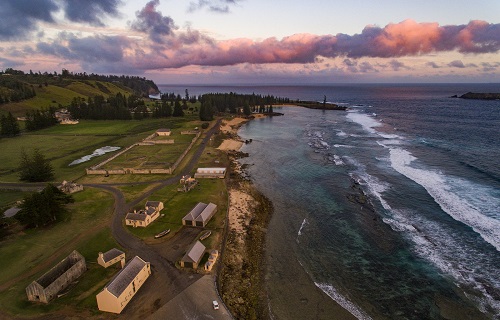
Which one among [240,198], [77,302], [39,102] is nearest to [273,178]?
[240,198]

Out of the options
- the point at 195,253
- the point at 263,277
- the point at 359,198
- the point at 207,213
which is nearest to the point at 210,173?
the point at 207,213

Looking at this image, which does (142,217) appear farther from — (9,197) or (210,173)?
(9,197)

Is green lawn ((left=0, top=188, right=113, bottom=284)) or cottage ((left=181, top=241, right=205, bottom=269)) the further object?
green lawn ((left=0, top=188, right=113, bottom=284))

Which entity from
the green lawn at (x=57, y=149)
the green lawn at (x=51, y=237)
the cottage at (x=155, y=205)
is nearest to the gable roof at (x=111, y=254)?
the green lawn at (x=51, y=237)

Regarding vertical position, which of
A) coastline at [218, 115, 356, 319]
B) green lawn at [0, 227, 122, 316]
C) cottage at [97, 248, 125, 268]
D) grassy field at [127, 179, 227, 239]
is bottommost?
coastline at [218, 115, 356, 319]

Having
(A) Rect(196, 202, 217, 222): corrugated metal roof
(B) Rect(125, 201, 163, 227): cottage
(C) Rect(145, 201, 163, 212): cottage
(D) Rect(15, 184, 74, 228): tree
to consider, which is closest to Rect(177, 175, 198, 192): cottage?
(C) Rect(145, 201, 163, 212): cottage

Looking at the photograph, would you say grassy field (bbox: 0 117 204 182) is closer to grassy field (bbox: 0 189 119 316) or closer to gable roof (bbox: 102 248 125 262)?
grassy field (bbox: 0 189 119 316)

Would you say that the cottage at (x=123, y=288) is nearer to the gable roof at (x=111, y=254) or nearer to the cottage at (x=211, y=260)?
the gable roof at (x=111, y=254)
